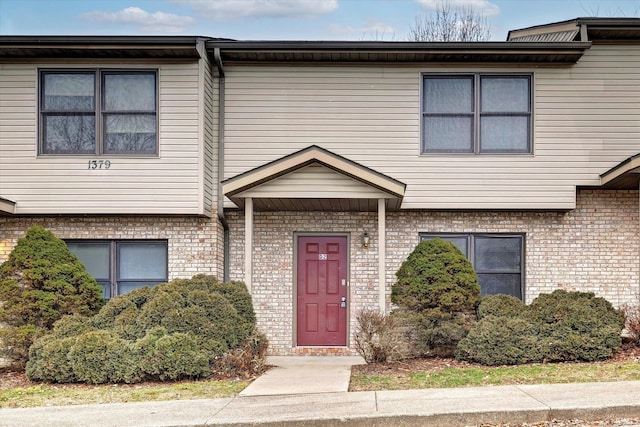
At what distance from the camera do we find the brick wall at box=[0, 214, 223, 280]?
12.3 m

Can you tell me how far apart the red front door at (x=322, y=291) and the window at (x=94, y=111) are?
11.2ft

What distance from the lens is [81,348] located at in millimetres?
9562

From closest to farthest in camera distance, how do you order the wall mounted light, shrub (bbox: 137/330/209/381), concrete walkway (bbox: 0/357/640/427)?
1. concrete walkway (bbox: 0/357/640/427)
2. shrub (bbox: 137/330/209/381)
3. the wall mounted light

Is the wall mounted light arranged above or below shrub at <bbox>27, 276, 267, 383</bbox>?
above

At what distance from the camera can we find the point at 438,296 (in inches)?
445

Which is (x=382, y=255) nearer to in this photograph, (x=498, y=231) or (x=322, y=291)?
(x=322, y=291)

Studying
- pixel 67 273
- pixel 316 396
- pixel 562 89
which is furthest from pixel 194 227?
pixel 562 89

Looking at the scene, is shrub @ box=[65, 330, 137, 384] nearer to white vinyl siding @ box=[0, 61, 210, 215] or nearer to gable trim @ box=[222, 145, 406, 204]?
white vinyl siding @ box=[0, 61, 210, 215]

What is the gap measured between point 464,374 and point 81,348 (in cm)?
527

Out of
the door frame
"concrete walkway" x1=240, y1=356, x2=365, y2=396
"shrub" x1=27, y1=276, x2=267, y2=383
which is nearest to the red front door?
the door frame

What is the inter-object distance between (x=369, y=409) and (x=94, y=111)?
24.4 ft

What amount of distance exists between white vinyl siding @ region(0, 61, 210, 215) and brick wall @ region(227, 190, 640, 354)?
5.30 feet

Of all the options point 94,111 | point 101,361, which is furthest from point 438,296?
point 94,111

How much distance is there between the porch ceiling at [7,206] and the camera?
1155 centimetres
